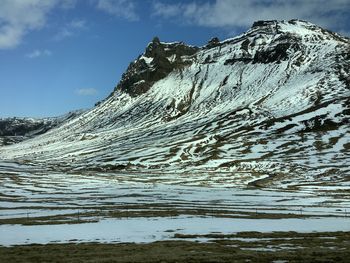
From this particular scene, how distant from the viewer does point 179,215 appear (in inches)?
2400

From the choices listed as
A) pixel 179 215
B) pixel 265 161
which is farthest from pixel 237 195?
pixel 265 161

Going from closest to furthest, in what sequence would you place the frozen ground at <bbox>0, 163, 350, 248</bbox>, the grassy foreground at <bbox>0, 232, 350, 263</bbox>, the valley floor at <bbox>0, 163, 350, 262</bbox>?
the grassy foreground at <bbox>0, 232, 350, 263</bbox> < the valley floor at <bbox>0, 163, 350, 262</bbox> < the frozen ground at <bbox>0, 163, 350, 248</bbox>

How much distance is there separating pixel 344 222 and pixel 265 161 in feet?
417

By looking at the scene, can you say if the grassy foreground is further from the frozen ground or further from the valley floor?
the frozen ground

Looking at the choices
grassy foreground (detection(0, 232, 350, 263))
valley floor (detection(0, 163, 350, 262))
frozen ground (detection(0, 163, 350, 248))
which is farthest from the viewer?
frozen ground (detection(0, 163, 350, 248))

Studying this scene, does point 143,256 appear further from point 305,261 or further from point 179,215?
point 179,215

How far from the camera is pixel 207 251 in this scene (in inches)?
1307

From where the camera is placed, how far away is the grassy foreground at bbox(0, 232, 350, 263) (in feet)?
97.6

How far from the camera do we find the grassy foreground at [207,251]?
2973cm

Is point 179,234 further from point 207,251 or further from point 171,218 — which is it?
point 171,218

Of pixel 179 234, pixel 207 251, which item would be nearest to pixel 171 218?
pixel 179 234

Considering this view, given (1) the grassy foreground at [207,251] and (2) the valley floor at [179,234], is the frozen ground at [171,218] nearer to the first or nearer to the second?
(2) the valley floor at [179,234]

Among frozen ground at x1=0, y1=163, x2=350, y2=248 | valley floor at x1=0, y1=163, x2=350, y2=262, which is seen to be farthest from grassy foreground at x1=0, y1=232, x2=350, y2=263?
frozen ground at x1=0, y1=163, x2=350, y2=248

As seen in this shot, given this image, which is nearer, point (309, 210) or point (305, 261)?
point (305, 261)
